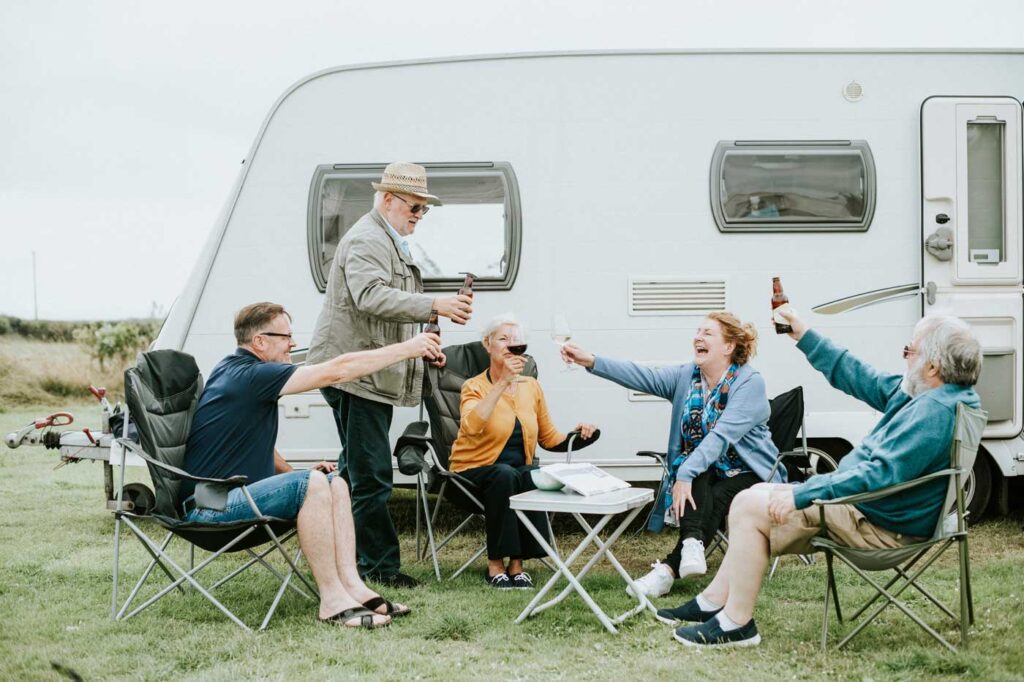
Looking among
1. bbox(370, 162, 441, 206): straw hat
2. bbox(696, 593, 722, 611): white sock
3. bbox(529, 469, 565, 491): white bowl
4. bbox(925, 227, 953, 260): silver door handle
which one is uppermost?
bbox(370, 162, 441, 206): straw hat

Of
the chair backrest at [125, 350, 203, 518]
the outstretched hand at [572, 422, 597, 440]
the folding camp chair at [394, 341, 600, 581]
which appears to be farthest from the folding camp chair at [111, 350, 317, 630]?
the outstretched hand at [572, 422, 597, 440]

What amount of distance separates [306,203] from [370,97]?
24.9 inches

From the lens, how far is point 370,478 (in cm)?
430

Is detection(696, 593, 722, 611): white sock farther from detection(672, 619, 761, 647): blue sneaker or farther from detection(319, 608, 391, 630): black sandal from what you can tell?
detection(319, 608, 391, 630): black sandal

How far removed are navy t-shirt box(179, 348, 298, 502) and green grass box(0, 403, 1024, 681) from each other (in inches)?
22.1

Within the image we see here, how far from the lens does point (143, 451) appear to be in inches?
151

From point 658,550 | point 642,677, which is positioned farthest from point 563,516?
point 642,677

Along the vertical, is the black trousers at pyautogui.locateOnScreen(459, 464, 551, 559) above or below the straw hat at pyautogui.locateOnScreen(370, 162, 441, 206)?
below

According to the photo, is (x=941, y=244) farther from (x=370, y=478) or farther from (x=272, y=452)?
(x=272, y=452)

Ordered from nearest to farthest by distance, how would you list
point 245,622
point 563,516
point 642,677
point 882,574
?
1. point 642,677
2. point 245,622
3. point 882,574
4. point 563,516

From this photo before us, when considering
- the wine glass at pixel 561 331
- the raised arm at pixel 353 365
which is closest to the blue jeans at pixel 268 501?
the raised arm at pixel 353 365

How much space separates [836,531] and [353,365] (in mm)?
1831

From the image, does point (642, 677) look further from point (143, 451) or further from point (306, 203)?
point (306, 203)

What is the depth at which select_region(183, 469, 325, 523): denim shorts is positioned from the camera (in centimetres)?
375
